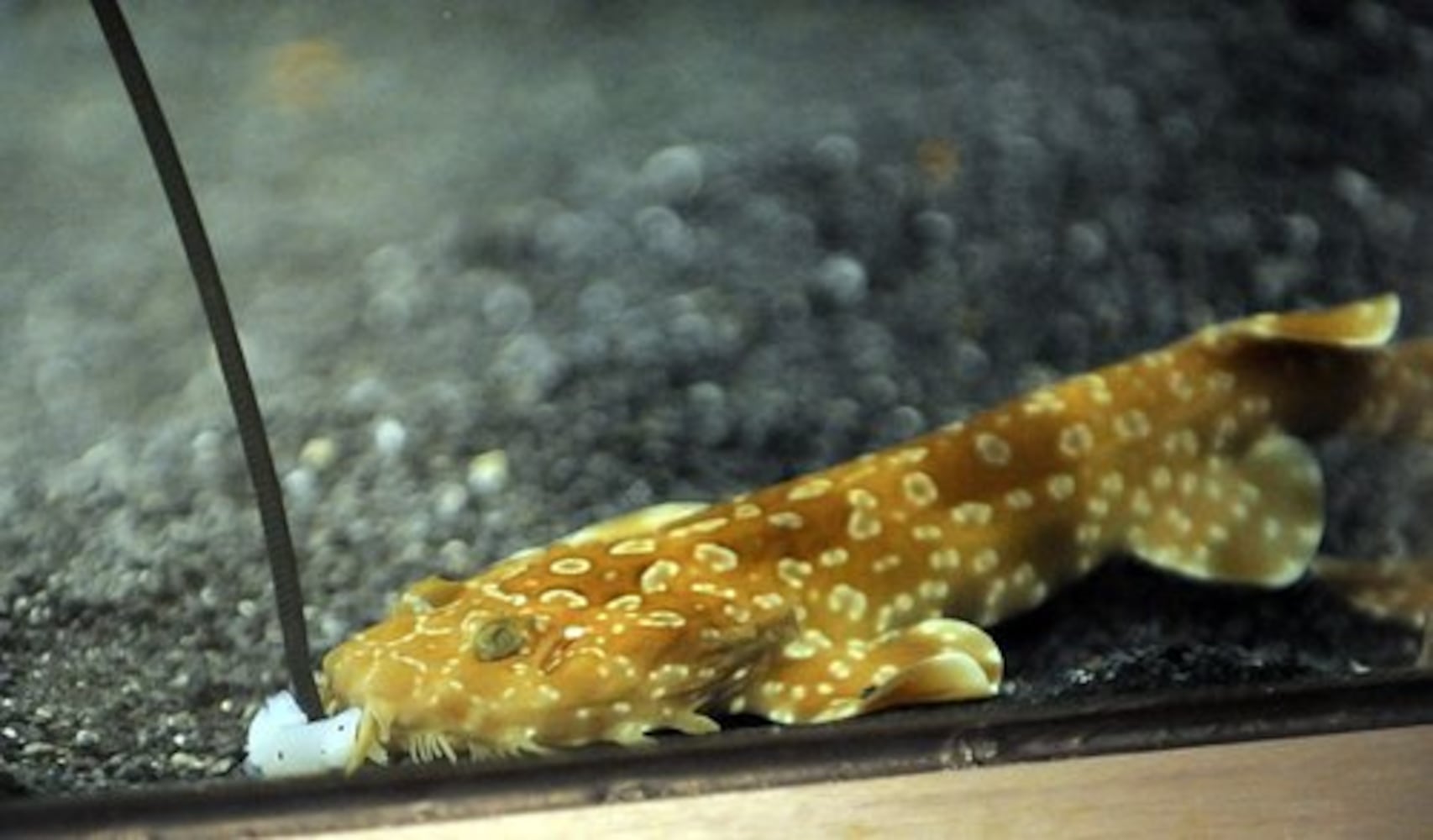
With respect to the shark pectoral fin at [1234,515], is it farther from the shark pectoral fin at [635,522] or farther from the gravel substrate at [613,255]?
the shark pectoral fin at [635,522]

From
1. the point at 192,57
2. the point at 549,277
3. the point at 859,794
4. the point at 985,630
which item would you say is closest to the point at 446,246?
the point at 549,277

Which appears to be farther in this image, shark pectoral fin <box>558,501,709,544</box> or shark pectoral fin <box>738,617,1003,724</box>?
shark pectoral fin <box>558,501,709,544</box>

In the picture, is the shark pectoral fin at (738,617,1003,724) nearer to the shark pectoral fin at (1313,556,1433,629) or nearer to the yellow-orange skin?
the yellow-orange skin

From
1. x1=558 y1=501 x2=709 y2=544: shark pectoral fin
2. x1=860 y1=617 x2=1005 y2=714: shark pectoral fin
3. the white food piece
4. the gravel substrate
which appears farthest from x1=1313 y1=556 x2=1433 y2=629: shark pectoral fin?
the white food piece

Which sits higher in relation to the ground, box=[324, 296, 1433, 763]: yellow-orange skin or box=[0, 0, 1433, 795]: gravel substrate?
box=[0, 0, 1433, 795]: gravel substrate

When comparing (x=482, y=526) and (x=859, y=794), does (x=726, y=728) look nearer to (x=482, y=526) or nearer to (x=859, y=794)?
(x=859, y=794)

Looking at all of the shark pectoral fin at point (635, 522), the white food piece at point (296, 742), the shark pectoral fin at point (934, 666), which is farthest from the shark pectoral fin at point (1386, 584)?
the white food piece at point (296, 742)
